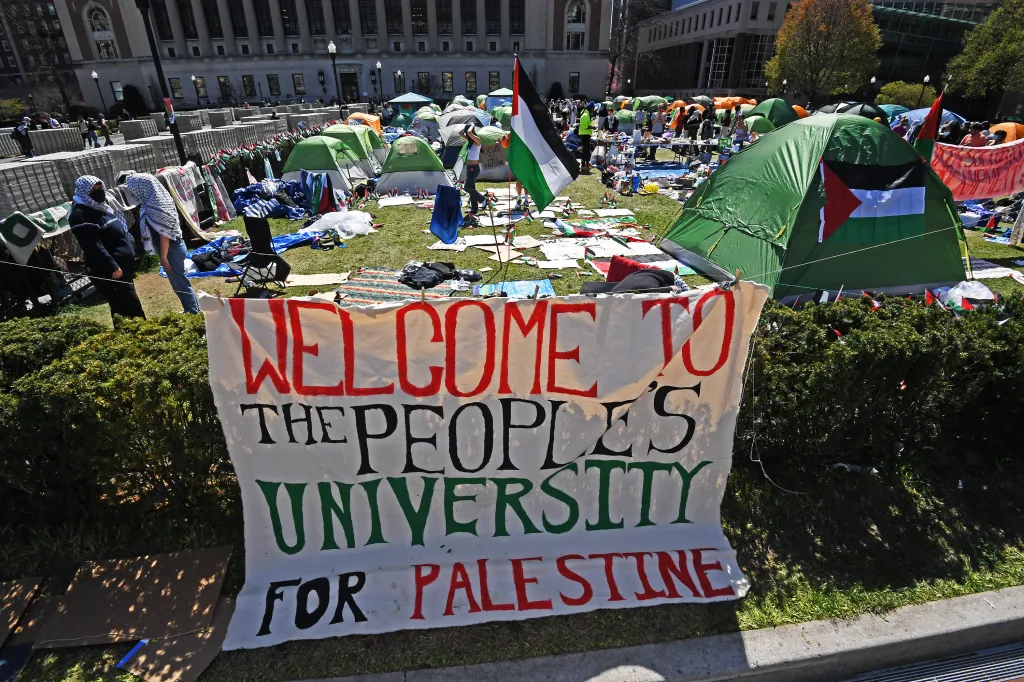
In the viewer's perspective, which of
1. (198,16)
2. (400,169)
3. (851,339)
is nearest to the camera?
(851,339)

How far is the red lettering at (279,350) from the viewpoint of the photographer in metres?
2.63

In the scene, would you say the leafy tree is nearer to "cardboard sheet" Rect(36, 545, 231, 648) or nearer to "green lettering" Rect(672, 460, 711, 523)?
"green lettering" Rect(672, 460, 711, 523)

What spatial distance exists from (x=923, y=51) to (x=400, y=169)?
55094 mm

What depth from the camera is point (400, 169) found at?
14.2 meters

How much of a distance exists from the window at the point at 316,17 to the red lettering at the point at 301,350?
235ft

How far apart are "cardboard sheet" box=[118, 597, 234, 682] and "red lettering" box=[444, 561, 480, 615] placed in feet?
3.75

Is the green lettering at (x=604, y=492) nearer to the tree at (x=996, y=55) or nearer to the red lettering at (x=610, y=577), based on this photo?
the red lettering at (x=610, y=577)

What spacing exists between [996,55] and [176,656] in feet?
133

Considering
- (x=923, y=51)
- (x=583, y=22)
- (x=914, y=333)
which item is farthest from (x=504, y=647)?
(x=583, y=22)

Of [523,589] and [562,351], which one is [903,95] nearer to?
[562,351]

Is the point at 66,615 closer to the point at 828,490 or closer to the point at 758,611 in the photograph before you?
the point at 758,611

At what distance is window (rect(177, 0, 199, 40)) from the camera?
60.2m

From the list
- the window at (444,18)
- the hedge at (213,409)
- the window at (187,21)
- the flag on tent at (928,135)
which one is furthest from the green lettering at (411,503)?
the window at (187,21)

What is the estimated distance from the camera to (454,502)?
3.02 meters
